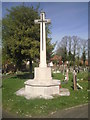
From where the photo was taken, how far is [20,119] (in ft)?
17.1

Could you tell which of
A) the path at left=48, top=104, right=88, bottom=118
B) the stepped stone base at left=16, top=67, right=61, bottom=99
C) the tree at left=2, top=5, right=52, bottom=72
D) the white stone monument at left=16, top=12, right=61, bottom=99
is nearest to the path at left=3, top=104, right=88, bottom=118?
the path at left=48, top=104, right=88, bottom=118

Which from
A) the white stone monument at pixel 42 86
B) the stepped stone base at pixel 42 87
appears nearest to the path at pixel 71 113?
the white stone monument at pixel 42 86

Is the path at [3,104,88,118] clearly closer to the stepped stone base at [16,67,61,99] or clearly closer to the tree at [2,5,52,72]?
the stepped stone base at [16,67,61,99]

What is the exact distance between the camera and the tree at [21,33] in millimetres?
15719

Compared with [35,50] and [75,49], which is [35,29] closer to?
[35,50]

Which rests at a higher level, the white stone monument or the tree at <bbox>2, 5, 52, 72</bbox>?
the tree at <bbox>2, 5, 52, 72</bbox>

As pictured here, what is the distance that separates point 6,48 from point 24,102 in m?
11.5

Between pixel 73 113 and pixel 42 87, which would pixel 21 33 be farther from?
pixel 73 113

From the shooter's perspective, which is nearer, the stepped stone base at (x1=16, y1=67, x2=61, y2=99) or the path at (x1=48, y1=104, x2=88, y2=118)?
the path at (x1=48, y1=104, x2=88, y2=118)

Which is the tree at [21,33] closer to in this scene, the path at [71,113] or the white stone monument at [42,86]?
the white stone monument at [42,86]

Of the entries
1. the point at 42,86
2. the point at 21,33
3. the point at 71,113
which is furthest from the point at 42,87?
the point at 21,33

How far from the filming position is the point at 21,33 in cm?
1580

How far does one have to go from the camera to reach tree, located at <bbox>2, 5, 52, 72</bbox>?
1572 cm

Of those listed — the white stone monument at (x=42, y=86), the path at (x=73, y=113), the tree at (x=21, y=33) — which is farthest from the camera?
the tree at (x=21, y=33)
